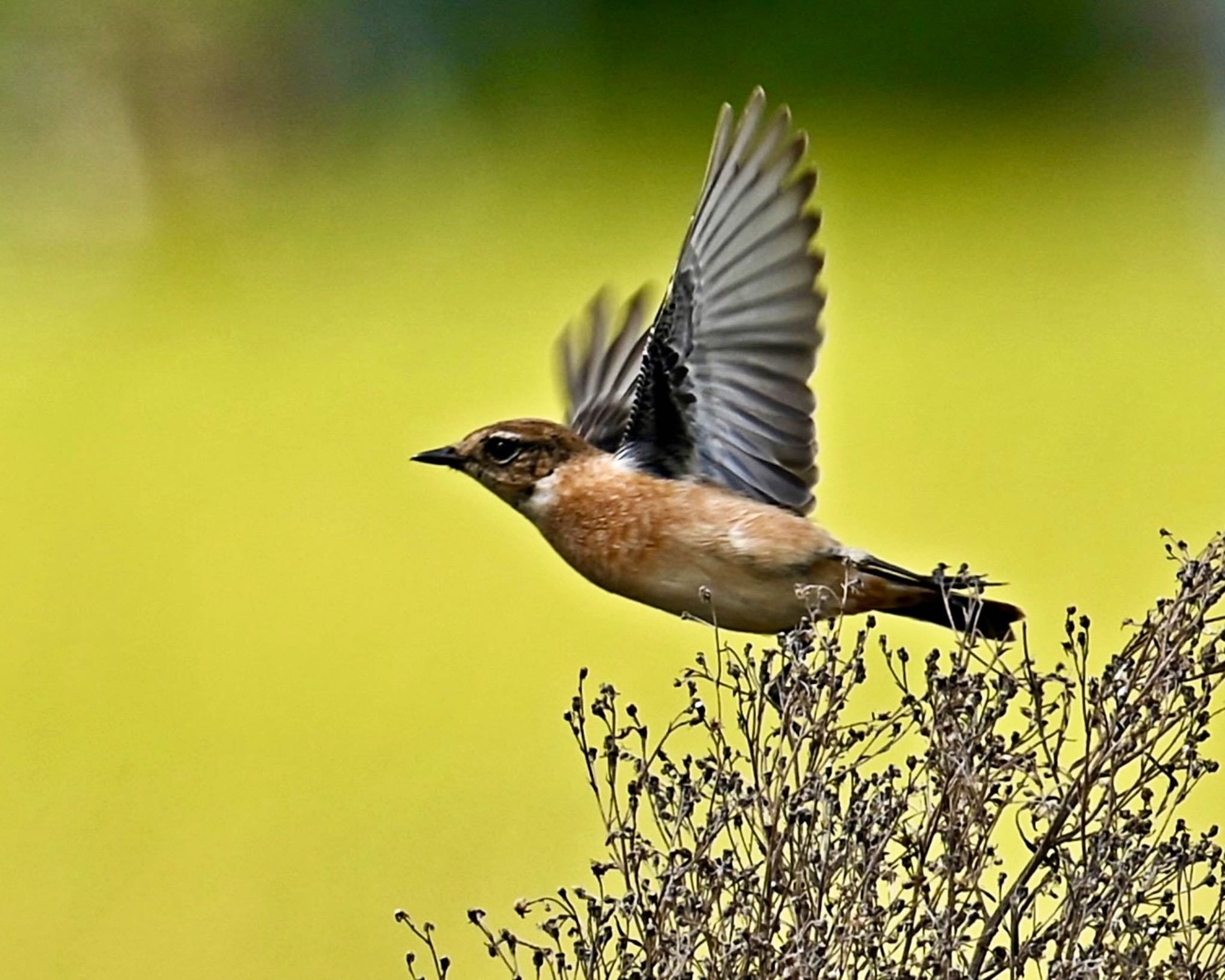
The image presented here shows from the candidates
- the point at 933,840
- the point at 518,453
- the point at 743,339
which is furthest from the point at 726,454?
the point at 933,840

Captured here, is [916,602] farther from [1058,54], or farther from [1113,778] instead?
[1058,54]

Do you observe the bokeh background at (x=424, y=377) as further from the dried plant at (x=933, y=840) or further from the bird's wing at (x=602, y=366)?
the dried plant at (x=933, y=840)

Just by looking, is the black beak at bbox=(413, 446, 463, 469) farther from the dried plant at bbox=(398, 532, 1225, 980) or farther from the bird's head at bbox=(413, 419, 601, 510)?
the dried plant at bbox=(398, 532, 1225, 980)

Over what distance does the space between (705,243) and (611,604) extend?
3.14 m

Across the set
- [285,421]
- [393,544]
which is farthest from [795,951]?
[285,421]

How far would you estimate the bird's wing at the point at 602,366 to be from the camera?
3.04 metres

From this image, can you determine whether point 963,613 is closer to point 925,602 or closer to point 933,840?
point 925,602

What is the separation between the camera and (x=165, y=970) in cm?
427

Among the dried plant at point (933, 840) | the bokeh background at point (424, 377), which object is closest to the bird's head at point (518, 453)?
the dried plant at point (933, 840)

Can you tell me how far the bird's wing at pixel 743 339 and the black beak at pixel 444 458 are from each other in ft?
0.70

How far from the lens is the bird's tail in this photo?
2.37 meters

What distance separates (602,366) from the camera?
10.2 feet

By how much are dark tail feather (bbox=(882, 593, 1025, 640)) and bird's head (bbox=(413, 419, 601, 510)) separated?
442 mm

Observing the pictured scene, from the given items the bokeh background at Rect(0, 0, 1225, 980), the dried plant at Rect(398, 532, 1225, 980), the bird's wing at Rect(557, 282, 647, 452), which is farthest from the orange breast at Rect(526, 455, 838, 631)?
the bokeh background at Rect(0, 0, 1225, 980)
